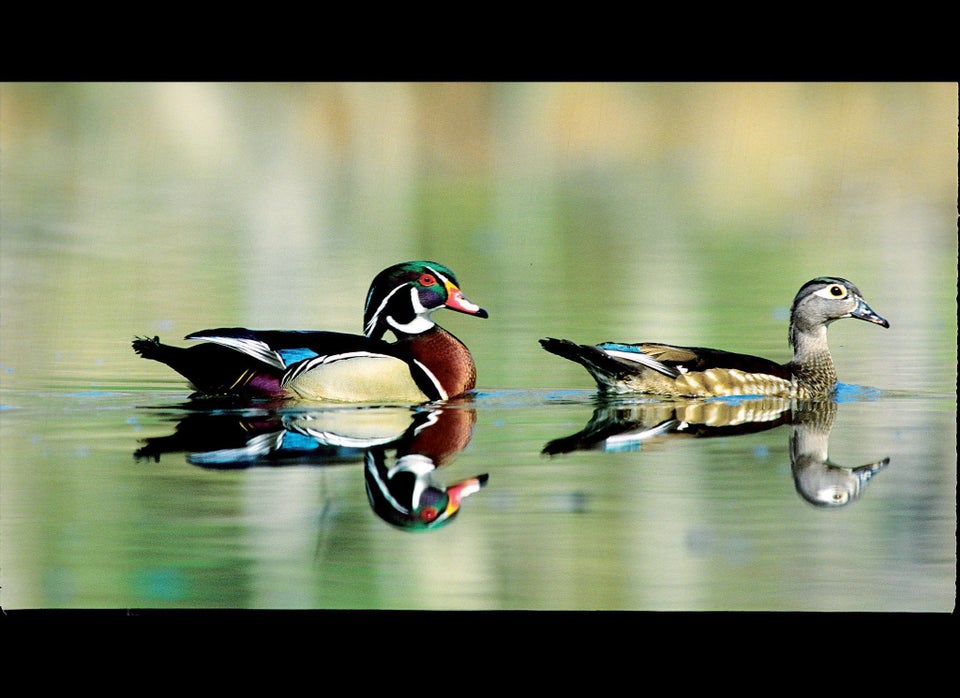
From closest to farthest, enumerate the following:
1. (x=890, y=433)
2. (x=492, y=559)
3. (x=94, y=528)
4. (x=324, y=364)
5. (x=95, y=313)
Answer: (x=492, y=559)
(x=94, y=528)
(x=890, y=433)
(x=324, y=364)
(x=95, y=313)

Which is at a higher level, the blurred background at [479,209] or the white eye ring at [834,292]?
the blurred background at [479,209]

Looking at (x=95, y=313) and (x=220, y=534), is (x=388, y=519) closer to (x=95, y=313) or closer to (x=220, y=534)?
(x=220, y=534)

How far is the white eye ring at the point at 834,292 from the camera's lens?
914cm

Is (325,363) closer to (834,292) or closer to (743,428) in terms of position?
(743,428)

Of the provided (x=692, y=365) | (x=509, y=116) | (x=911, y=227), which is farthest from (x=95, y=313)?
(x=911, y=227)

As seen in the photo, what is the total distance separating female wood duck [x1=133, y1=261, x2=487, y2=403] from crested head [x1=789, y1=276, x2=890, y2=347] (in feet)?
6.29

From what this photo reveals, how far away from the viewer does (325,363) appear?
8.52m

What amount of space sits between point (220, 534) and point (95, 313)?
14.4ft

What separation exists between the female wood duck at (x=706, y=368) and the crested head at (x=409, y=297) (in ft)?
2.44

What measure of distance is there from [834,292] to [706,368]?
39.0 inches

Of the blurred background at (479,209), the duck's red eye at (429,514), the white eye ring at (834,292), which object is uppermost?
the blurred background at (479,209)

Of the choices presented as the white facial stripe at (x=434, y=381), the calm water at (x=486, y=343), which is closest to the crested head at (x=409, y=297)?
the white facial stripe at (x=434, y=381)

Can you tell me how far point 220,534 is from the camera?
6.33 meters

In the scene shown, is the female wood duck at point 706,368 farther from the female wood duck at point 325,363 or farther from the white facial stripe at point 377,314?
the white facial stripe at point 377,314
